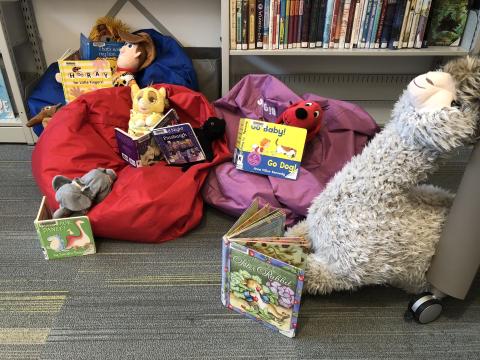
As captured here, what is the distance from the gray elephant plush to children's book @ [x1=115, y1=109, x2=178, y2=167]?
0.14 m

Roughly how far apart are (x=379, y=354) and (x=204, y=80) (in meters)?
1.50

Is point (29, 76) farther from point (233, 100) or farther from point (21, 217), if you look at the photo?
point (233, 100)

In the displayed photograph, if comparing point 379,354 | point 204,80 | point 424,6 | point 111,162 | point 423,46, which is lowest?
point 379,354

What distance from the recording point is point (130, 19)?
2064mm

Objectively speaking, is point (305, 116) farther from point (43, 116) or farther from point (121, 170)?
point (43, 116)

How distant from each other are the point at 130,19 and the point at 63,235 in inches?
49.4

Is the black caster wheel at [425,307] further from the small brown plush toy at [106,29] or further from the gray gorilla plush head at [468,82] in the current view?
the small brown plush toy at [106,29]

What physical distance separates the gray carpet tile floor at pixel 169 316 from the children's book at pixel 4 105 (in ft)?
2.71

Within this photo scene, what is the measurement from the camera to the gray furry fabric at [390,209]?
0.93 metres

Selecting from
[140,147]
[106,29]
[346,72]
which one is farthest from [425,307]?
[106,29]

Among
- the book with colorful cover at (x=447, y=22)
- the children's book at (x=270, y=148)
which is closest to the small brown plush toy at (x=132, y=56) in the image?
the children's book at (x=270, y=148)

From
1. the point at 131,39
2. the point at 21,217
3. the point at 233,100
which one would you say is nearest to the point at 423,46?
the point at 233,100

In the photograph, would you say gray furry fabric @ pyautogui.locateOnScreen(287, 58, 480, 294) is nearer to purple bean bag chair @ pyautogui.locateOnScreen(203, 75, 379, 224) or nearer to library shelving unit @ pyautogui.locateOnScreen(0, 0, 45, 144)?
purple bean bag chair @ pyautogui.locateOnScreen(203, 75, 379, 224)

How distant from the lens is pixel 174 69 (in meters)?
1.92
